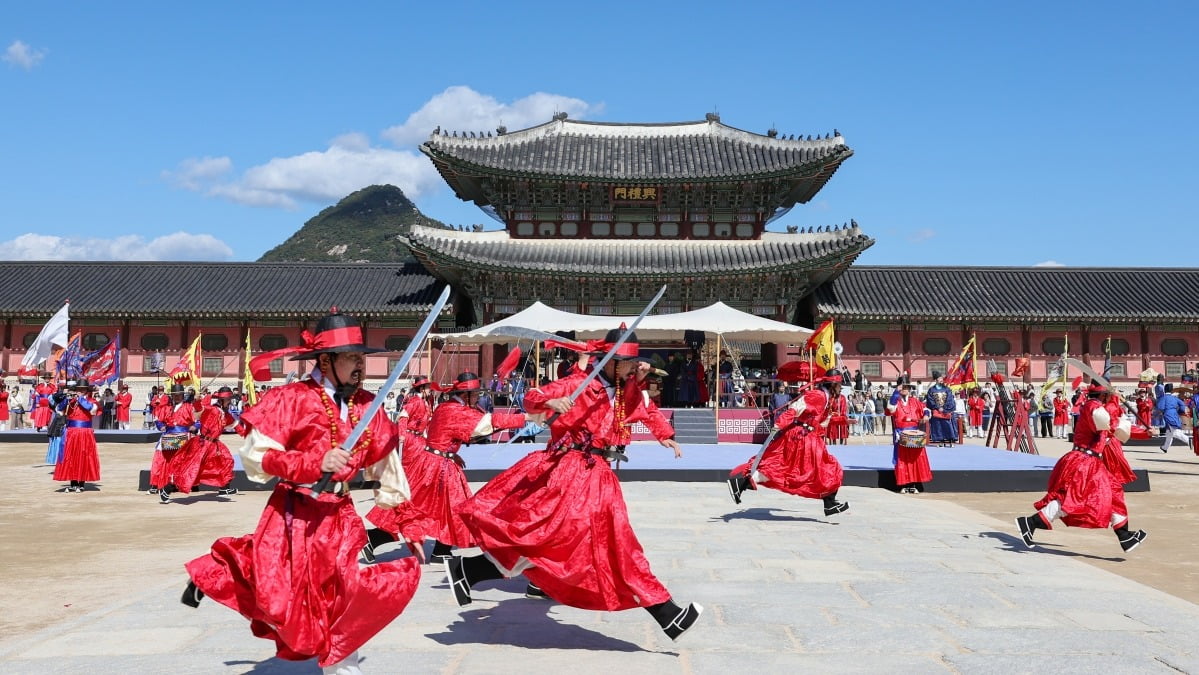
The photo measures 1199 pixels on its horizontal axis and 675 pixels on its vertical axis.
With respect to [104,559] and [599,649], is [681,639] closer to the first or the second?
[599,649]

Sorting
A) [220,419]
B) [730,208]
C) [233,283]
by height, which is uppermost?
[730,208]

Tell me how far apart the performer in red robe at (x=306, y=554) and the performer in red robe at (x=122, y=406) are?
23.8 metres

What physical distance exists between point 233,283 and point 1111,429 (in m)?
28.2

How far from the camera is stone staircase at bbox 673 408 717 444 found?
778 inches

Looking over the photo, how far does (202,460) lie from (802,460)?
24.3 ft

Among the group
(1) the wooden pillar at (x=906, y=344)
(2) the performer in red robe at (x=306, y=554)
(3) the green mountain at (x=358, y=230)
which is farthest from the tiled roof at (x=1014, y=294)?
(3) the green mountain at (x=358, y=230)

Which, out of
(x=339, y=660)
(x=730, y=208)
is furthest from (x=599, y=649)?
(x=730, y=208)

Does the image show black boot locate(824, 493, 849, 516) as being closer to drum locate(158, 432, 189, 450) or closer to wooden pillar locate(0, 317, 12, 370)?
drum locate(158, 432, 189, 450)

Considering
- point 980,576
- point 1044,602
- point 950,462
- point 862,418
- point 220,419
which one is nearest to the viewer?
point 1044,602

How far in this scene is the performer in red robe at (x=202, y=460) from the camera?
10758mm

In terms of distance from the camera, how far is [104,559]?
7238 millimetres

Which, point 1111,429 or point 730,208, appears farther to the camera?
point 730,208

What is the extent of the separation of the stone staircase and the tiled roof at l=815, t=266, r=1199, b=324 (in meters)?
8.57

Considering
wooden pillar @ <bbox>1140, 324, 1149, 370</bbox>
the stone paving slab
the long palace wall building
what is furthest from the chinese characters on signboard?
the stone paving slab
